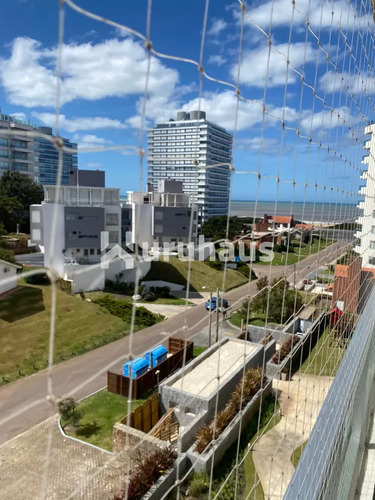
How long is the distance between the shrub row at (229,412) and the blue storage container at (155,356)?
2.61ft

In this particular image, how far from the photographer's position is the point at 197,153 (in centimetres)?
254

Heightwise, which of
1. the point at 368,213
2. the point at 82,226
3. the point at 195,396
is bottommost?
the point at 195,396

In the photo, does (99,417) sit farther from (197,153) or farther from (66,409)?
(197,153)

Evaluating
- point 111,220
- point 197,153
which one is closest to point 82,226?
point 111,220

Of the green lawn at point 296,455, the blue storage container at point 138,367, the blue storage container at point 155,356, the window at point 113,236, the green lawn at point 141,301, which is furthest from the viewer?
the window at point 113,236

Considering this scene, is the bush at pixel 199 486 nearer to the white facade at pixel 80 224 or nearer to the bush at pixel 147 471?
the bush at pixel 147 471

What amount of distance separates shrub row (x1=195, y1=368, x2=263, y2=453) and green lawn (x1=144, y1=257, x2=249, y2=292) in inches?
160

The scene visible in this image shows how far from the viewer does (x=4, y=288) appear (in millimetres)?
4328

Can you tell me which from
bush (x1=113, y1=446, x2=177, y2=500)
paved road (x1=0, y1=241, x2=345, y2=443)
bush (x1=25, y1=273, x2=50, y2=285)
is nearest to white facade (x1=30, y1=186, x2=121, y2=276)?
bush (x1=25, y1=273, x2=50, y2=285)

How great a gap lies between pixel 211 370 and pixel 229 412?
1.65 ft

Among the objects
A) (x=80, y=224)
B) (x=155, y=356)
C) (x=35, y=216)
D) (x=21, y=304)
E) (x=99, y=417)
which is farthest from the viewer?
(x=80, y=224)

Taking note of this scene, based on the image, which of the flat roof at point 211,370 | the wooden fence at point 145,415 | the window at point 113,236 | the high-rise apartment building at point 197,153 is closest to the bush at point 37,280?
the window at point 113,236

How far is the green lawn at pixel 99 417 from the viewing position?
2.46m

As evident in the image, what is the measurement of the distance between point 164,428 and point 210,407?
→ 31 centimetres
